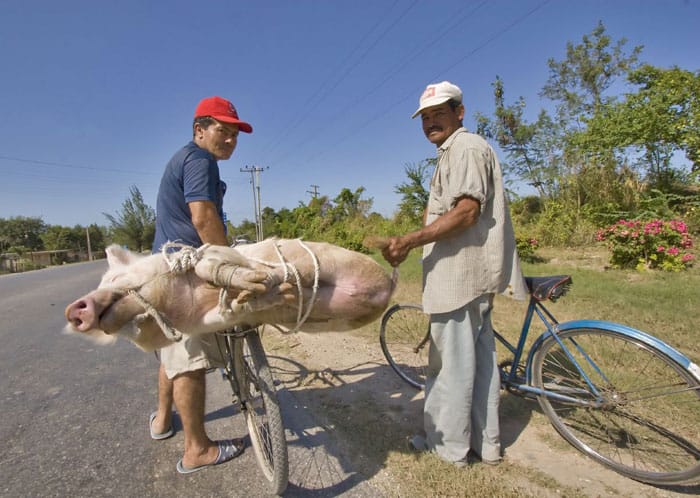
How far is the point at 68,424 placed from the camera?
108 inches

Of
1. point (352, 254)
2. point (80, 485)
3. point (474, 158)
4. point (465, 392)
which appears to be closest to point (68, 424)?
point (80, 485)

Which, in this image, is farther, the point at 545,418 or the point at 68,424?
the point at 68,424

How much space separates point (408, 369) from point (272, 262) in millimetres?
2300

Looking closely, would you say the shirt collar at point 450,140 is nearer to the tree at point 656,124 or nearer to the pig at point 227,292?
the pig at point 227,292

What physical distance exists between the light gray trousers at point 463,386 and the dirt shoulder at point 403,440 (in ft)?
0.41

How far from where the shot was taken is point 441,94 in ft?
6.75

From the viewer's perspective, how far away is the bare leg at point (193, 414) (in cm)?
208

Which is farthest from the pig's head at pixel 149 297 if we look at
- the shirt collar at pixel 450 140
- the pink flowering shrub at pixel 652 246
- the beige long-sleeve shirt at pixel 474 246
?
the pink flowering shrub at pixel 652 246

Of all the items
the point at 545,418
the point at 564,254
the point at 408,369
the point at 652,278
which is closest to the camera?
the point at 545,418

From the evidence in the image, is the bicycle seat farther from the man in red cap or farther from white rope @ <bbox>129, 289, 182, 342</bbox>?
white rope @ <bbox>129, 289, 182, 342</bbox>

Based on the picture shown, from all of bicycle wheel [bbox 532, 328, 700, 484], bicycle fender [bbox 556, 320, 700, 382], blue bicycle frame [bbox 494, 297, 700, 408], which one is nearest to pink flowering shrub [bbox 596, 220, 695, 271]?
bicycle wheel [bbox 532, 328, 700, 484]

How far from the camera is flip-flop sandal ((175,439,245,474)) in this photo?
2148mm

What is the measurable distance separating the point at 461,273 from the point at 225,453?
1829 millimetres

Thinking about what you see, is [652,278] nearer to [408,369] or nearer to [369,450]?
[408,369]
